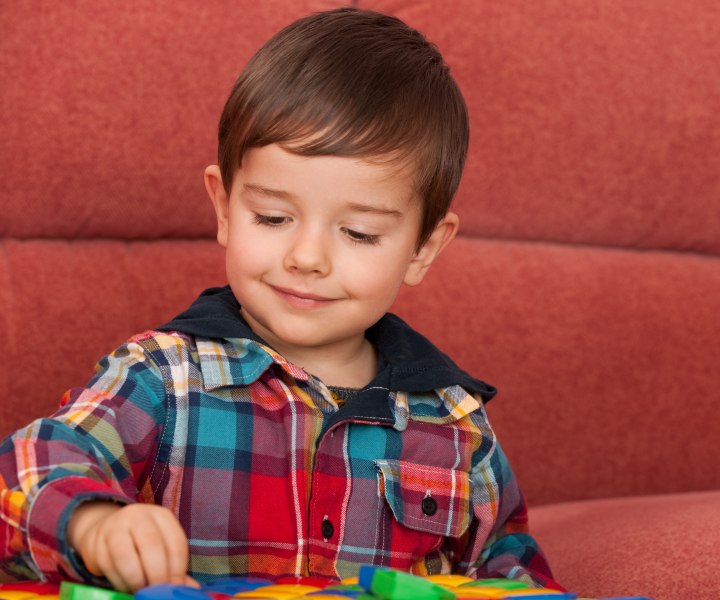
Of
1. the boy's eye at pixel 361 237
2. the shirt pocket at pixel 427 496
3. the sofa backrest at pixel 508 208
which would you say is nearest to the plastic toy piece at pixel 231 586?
the shirt pocket at pixel 427 496

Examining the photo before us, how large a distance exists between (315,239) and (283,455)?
0.66 ft

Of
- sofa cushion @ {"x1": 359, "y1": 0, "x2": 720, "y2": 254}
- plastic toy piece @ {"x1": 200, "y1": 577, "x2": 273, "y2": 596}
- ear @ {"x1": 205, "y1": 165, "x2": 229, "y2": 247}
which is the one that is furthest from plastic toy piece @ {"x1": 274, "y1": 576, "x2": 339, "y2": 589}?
sofa cushion @ {"x1": 359, "y1": 0, "x2": 720, "y2": 254}

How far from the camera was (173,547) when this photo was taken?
0.72 metres

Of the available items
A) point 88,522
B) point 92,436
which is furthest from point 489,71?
point 88,522

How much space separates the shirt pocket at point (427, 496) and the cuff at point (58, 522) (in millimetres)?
348

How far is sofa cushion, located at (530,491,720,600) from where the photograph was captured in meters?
1.10

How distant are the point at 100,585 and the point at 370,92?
1.68 ft

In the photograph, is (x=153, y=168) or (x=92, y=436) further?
(x=153, y=168)

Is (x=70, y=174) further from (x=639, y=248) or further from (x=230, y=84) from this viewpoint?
(x=639, y=248)

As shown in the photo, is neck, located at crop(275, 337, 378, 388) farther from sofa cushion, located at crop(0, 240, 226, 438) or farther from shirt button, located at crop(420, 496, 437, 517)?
sofa cushion, located at crop(0, 240, 226, 438)

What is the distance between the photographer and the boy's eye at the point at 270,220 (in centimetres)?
101

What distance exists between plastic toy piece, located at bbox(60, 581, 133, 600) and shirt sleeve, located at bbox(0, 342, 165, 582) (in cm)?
3

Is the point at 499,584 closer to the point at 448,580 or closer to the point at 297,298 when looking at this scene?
the point at 448,580

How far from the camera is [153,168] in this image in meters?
1.38
